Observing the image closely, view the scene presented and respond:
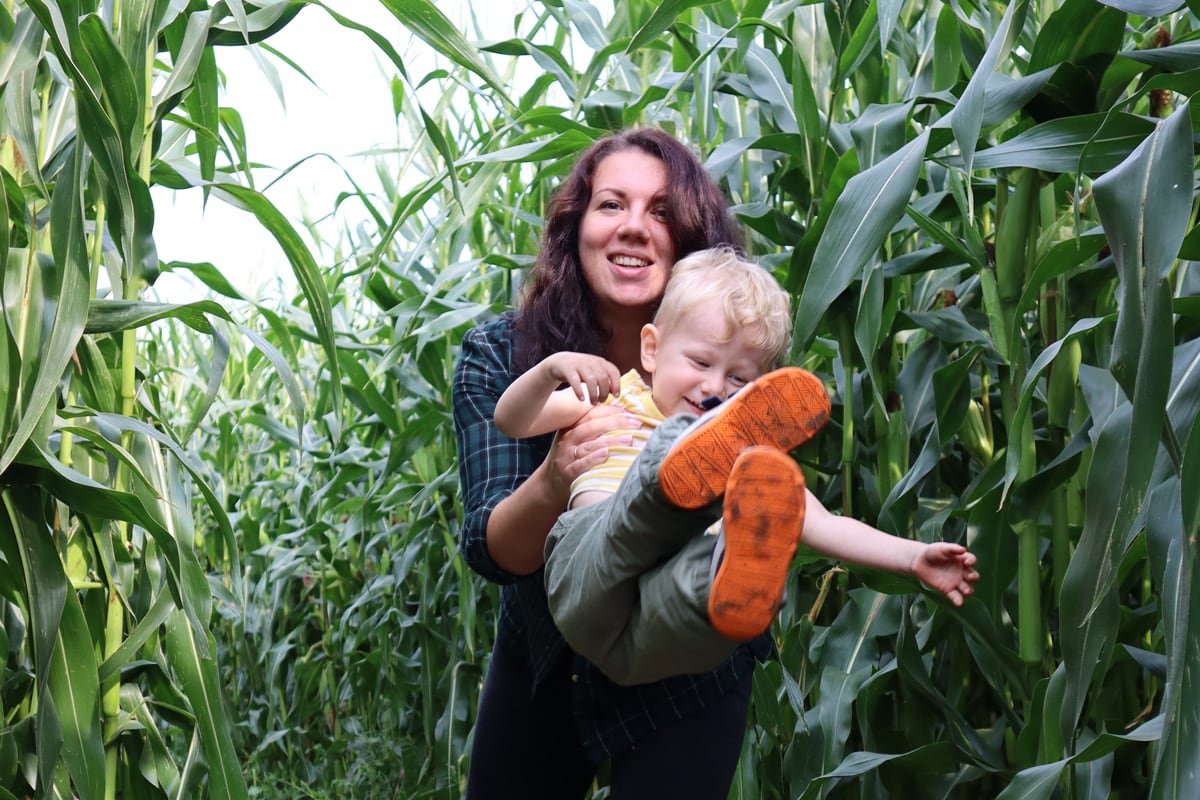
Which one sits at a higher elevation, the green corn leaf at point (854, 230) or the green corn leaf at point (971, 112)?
the green corn leaf at point (971, 112)

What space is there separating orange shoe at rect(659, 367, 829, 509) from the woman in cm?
30

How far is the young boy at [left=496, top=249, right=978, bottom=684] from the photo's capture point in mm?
817

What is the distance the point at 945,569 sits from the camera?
98 centimetres

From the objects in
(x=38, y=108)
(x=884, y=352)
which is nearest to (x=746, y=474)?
(x=884, y=352)

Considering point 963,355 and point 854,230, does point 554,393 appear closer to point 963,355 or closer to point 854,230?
point 854,230

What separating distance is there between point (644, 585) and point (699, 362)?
299mm

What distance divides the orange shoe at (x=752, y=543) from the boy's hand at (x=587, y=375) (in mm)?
227

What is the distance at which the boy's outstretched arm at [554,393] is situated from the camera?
102 centimetres

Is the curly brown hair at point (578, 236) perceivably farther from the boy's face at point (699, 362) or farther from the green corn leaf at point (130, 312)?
the green corn leaf at point (130, 312)

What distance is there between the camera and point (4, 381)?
1.18m

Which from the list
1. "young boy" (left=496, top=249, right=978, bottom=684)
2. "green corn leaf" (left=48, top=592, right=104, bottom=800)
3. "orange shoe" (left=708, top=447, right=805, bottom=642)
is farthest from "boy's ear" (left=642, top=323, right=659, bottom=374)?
"green corn leaf" (left=48, top=592, right=104, bottom=800)

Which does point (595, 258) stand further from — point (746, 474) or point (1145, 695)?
point (1145, 695)

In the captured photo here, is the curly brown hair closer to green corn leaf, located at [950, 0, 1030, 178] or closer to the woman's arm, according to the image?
the woman's arm

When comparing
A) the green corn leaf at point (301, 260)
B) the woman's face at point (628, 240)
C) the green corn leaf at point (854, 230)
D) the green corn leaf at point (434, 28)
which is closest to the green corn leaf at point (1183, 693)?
the green corn leaf at point (854, 230)
